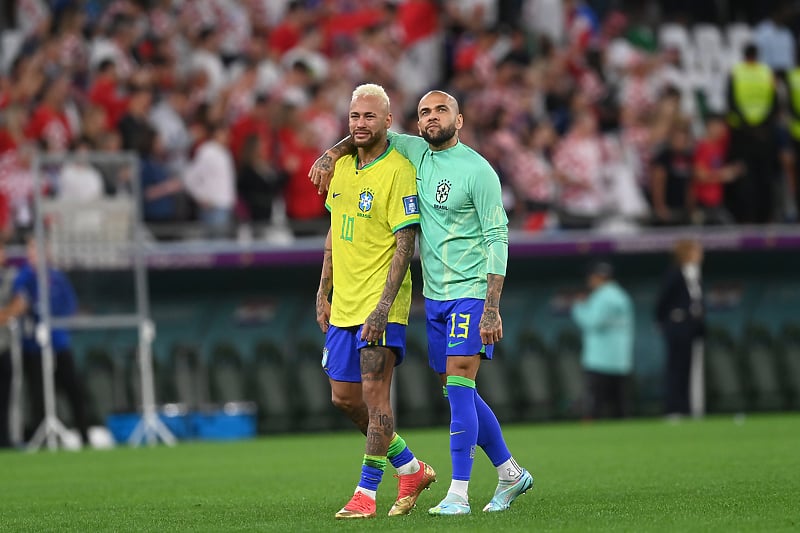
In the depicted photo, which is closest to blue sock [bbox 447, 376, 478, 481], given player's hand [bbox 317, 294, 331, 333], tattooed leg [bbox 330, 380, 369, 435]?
tattooed leg [bbox 330, 380, 369, 435]

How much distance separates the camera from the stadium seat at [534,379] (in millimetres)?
23125

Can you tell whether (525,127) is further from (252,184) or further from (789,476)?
(789,476)

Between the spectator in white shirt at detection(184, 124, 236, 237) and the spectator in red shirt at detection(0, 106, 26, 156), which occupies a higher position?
the spectator in red shirt at detection(0, 106, 26, 156)

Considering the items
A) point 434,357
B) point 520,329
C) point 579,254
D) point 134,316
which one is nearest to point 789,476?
point 434,357

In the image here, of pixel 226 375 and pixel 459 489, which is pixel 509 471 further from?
pixel 226 375

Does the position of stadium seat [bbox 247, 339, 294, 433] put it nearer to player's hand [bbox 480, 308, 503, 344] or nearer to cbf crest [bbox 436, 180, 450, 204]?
cbf crest [bbox 436, 180, 450, 204]

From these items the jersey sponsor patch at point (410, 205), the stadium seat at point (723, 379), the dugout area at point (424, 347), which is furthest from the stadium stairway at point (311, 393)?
the jersey sponsor patch at point (410, 205)

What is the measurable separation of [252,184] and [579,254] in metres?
4.98

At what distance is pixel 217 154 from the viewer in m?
19.9

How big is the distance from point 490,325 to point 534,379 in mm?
14776

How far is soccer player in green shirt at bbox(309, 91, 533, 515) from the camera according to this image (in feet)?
28.4

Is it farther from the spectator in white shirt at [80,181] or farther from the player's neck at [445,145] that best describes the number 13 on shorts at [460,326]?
the spectator in white shirt at [80,181]

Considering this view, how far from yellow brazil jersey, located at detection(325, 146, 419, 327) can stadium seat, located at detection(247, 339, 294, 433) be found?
13.1m

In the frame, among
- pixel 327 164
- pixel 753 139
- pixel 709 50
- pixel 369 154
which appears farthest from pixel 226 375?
pixel 369 154
